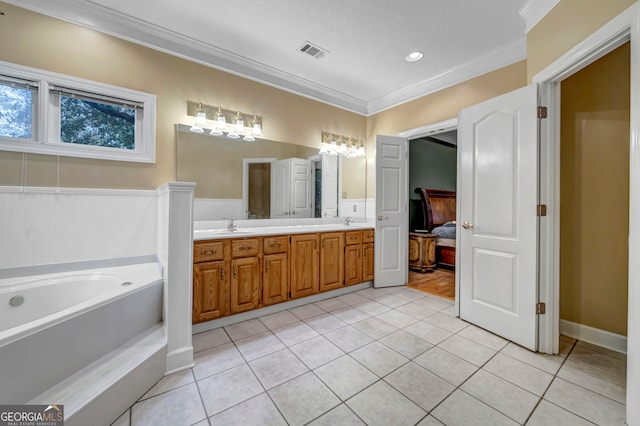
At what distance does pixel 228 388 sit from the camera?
1.63 m

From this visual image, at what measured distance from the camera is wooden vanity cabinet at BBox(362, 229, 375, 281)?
11.7 feet

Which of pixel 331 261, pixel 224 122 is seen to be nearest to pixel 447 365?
pixel 331 261

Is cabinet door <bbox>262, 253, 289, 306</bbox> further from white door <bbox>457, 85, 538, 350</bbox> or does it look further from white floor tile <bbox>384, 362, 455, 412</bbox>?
white door <bbox>457, 85, 538, 350</bbox>

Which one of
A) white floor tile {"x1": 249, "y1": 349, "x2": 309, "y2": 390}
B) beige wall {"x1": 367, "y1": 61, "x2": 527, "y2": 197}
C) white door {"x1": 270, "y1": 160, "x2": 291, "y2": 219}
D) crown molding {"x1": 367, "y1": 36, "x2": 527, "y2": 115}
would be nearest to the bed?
beige wall {"x1": 367, "y1": 61, "x2": 527, "y2": 197}

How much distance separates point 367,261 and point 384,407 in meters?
2.18

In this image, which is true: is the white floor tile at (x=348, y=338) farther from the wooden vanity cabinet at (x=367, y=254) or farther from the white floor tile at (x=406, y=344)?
the wooden vanity cabinet at (x=367, y=254)

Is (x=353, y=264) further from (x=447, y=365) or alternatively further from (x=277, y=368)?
(x=277, y=368)

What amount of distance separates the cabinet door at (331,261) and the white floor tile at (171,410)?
1.80 m

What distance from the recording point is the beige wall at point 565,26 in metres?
1.57

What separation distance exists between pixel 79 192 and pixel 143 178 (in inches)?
18.7

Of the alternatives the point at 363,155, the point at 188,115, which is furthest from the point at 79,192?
the point at 363,155

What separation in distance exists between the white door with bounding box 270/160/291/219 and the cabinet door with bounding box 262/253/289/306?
700 mm

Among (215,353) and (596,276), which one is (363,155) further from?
(215,353)

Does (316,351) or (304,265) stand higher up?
(304,265)
